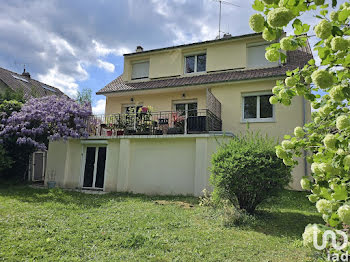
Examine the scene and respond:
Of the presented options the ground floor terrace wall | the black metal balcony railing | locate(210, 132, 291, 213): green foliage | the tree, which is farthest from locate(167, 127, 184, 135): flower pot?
the tree

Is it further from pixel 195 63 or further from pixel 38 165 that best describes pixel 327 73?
pixel 38 165

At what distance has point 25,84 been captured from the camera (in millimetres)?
24703

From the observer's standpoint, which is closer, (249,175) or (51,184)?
(249,175)

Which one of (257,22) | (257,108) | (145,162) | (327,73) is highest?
(257,108)

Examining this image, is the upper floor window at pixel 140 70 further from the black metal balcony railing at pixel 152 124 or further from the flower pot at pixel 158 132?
the flower pot at pixel 158 132

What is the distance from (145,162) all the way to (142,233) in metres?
6.29

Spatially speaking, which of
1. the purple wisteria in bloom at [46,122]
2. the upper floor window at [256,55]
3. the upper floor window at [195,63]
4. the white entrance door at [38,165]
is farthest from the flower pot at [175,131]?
the white entrance door at [38,165]

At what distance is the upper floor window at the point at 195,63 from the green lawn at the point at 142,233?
29.6ft

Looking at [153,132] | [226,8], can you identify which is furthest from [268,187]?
[226,8]

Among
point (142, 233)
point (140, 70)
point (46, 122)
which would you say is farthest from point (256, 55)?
point (46, 122)

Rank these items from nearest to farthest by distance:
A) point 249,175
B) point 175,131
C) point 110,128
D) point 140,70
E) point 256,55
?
point 249,175 < point 175,131 < point 110,128 < point 256,55 < point 140,70

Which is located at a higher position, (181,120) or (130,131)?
(181,120)

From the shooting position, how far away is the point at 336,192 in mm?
1317

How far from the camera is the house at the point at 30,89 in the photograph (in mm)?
14420
